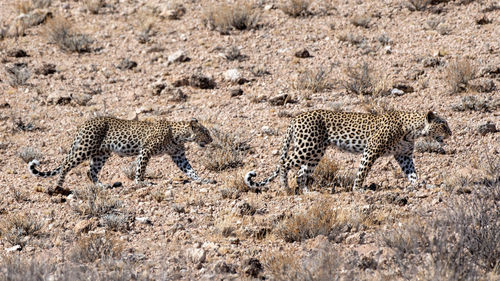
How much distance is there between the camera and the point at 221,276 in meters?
6.98

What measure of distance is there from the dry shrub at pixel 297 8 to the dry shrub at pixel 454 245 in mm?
12108

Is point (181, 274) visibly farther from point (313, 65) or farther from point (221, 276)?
point (313, 65)

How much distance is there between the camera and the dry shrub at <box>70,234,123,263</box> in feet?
24.7

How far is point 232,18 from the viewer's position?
1831 cm

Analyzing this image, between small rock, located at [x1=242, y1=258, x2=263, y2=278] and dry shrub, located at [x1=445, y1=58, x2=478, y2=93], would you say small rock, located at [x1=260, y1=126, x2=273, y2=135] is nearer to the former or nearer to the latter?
dry shrub, located at [x1=445, y1=58, x2=478, y2=93]

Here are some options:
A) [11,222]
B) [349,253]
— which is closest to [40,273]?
[11,222]

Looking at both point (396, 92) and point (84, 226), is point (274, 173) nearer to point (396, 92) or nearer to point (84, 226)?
point (84, 226)

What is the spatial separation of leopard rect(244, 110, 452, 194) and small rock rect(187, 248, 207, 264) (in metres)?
2.48

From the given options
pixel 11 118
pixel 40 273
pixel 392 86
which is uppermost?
pixel 40 273

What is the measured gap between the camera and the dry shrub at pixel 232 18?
18.3 metres

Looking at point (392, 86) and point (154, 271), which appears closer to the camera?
point (154, 271)

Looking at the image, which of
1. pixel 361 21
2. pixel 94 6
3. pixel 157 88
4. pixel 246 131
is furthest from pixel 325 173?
pixel 94 6

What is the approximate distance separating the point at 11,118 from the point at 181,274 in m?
8.73

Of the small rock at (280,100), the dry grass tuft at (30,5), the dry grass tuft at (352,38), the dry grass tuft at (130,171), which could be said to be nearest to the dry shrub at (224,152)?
the dry grass tuft at (130,171)
